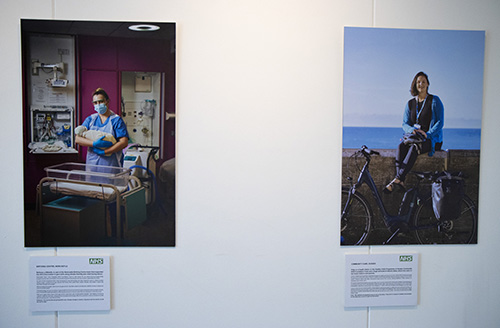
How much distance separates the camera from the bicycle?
6.09 feet

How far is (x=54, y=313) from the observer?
1.81m

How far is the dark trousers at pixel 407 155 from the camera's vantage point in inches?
73.2

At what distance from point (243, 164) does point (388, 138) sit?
70 cm

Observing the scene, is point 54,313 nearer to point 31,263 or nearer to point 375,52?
point 31,263

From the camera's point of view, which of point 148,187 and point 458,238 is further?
point 458,238

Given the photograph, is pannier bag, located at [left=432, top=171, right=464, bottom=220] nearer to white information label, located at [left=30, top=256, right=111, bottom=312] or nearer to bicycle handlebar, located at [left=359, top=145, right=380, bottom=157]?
bicycle handlebar, located at [left=359, top=145, right=380, bottom=157]

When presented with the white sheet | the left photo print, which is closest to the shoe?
the left photo print

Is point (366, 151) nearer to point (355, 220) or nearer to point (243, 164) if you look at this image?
point (355, 220)

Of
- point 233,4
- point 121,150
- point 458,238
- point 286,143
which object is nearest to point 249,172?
point 286,143

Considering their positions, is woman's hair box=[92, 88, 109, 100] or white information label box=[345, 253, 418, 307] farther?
white information label box=[345, 253, 418, 307]

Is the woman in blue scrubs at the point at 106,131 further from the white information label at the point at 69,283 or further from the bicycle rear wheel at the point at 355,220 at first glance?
the bicycle rear wheel at the point at 355,220

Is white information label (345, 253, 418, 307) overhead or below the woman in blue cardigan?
below

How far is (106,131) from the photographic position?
1788 millimetres

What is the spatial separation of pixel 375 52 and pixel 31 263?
1.87 metres
